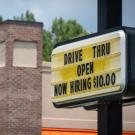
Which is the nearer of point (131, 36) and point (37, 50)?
point (131, 36)

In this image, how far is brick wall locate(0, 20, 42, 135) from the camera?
28.5 meters

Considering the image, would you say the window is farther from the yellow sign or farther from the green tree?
the green tree

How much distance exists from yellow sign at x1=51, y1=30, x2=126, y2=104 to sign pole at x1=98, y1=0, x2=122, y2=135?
0.64 feet

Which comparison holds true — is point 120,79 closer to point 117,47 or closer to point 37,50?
point 117,47

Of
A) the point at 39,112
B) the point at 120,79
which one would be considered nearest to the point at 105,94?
the point at 120,79

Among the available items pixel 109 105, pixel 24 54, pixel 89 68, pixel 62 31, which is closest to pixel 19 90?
pixel 24 54

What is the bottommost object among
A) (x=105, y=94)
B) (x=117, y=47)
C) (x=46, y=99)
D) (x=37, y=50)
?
(x=105, y=94)

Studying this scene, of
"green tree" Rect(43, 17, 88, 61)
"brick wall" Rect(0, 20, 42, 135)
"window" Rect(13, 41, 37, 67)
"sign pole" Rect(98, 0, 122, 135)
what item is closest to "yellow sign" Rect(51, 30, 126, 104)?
"sign pole" Rect(98, 0, 122, 135)

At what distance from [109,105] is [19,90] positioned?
19.8 meters

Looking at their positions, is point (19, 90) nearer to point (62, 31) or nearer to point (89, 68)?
point (89, 68)

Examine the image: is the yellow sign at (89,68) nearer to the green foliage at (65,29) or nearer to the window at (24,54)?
the window at (24,54)

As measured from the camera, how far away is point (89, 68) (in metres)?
9.60

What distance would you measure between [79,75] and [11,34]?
19391mm

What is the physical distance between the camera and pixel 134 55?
8.37 meters
